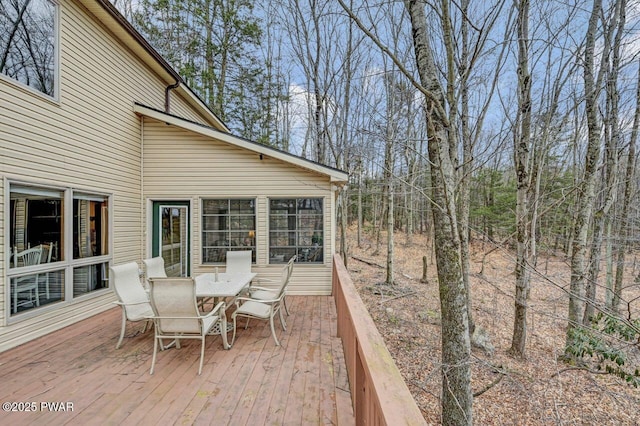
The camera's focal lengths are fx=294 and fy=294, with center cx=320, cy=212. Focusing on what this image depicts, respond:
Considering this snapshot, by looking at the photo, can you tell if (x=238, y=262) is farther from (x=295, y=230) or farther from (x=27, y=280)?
(x=27, y=280)

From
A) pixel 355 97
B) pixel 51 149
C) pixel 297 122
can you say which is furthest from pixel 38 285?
pixel 297 122

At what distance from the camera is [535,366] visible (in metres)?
5.25

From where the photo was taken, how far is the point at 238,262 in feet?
18.1

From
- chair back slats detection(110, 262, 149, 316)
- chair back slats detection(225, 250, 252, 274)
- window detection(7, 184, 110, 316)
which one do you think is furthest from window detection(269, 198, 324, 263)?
window detection(7, 184, 110, 316)

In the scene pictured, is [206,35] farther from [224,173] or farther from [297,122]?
[224,173]

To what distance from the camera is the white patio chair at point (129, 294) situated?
3662mm

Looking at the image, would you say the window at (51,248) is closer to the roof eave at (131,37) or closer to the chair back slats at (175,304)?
the chair back slats at (175,304)

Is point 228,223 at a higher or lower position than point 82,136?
lower

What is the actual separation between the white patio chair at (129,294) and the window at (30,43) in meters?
2.73

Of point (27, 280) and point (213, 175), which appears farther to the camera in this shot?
point (213, 175)

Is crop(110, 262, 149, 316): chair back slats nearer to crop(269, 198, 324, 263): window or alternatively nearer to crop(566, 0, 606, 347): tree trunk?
crop(269, 198, 324, 263): window

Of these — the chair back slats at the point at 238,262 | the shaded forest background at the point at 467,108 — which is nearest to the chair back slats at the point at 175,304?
the chair back slats at the point at 238,262

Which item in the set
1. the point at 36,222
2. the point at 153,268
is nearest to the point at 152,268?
the point at 153,268

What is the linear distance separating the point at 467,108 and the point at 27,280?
762cm
